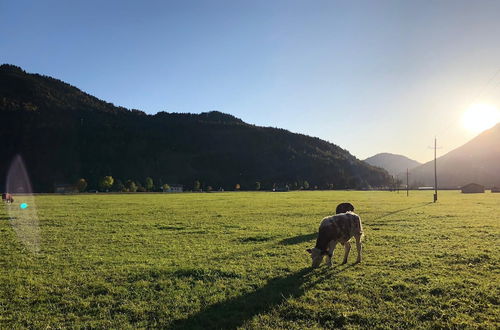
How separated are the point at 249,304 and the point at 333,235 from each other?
5430mm

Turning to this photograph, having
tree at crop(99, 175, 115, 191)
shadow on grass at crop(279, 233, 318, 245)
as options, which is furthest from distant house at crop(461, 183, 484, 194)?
tree at crop(99, 175, 115, 191)

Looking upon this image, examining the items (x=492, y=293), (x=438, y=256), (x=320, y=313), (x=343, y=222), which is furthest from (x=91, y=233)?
(x=492, y=293)

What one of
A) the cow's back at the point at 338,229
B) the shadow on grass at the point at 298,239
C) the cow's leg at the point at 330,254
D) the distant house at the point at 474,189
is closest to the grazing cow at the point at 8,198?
the shadow on grass at the point at 298,239

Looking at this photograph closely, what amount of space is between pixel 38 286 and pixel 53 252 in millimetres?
6189

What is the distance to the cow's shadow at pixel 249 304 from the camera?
28.7 ft

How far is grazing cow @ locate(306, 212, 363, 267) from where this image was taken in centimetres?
1369

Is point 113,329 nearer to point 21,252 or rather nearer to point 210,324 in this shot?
point 210,324

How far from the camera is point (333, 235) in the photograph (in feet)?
46.1

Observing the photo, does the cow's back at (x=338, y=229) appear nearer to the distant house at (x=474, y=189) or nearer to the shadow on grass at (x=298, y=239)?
the shadow on grass at (x=298, y=239)

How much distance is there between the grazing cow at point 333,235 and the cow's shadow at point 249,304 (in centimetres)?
102

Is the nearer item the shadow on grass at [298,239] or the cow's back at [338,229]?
the cow's back at [338,229]

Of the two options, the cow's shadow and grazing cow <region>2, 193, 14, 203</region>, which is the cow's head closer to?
the cow's shadow

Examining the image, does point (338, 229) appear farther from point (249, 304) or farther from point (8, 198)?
point (8, 198)

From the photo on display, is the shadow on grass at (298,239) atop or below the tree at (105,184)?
below
